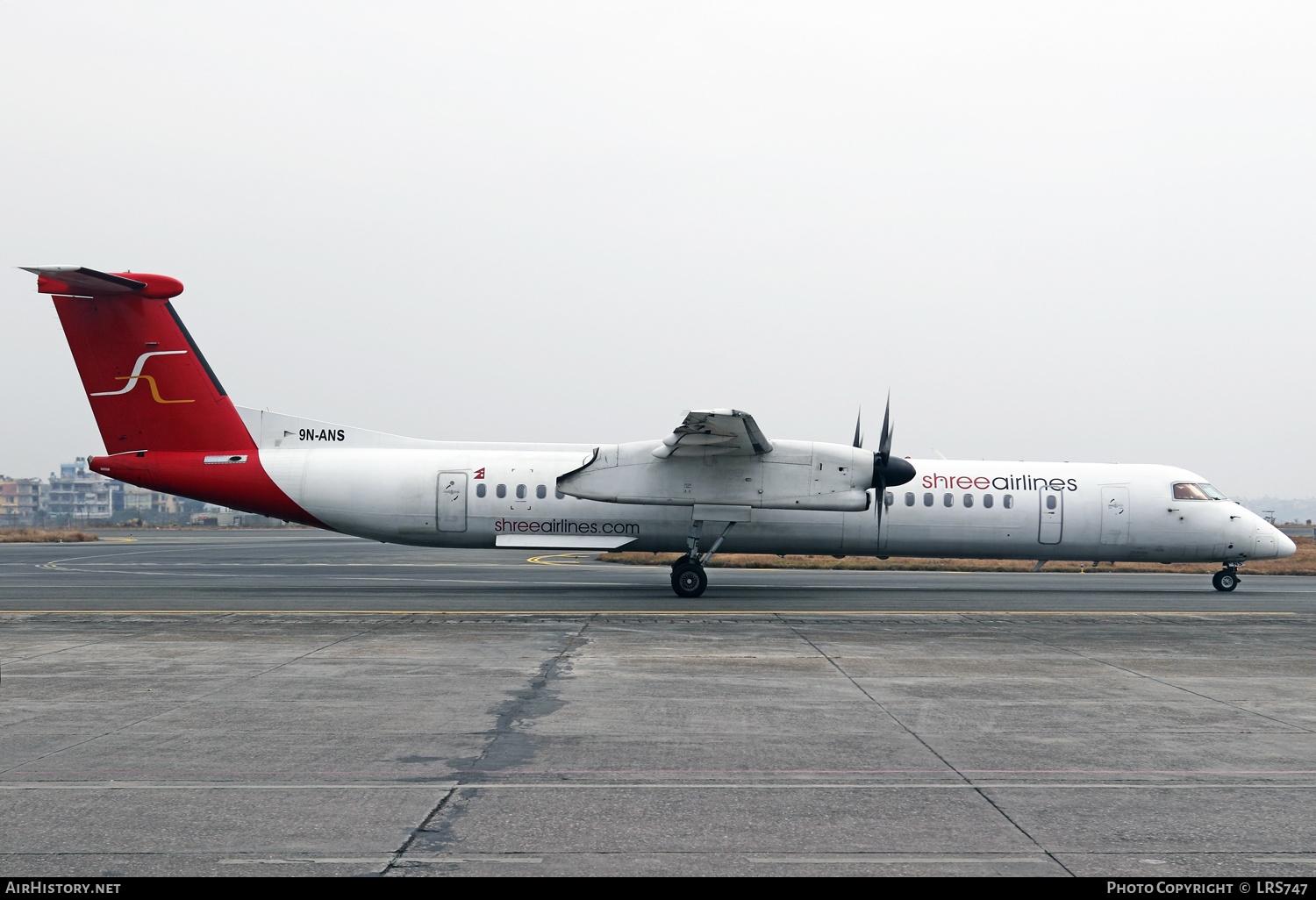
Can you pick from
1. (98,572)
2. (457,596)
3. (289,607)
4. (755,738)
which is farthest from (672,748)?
(98,572)

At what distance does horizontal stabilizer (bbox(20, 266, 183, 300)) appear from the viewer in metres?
19.4

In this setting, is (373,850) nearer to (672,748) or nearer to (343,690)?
(672,748)

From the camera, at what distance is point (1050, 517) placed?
22406 millimetres

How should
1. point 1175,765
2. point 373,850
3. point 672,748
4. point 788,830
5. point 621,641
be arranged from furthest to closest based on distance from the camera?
point 621,641, point 672,748, point 1175,765, point 788,830, point 373,850

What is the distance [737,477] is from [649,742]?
1330 cm

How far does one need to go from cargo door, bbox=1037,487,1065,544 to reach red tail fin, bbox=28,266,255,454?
18823 millimetres

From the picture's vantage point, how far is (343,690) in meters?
9.75

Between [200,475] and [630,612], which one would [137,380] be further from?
[630,612]

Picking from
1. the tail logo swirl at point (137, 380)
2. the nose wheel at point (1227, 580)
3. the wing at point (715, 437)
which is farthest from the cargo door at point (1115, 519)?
the tail logo swirl at point (137, 380)

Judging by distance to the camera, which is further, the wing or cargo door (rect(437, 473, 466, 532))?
cargo door (rect(437, 473, 466, 532))

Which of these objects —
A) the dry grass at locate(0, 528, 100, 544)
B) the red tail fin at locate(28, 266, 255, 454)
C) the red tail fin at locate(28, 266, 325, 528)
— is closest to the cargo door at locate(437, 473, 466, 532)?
the red tail fin at locate(28, 266, 325, 528)

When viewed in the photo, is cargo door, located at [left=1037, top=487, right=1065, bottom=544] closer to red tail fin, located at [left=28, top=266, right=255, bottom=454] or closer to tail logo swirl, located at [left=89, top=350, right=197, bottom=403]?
red tail fin, located at [left=28, top=266, right=255, bottom=454]

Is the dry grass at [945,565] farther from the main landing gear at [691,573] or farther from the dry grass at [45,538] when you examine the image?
the dry grass at [45,538]
